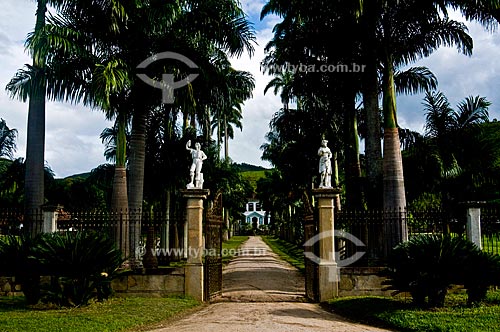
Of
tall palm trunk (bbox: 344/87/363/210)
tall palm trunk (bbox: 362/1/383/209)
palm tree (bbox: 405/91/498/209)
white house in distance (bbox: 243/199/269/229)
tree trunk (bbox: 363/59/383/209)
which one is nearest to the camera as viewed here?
tall palm trunk (bbox: 362/1/383/209)

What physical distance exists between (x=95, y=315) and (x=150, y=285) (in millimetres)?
3010

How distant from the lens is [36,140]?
15.5 meters

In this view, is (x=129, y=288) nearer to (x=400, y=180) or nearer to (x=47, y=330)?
(x=47, y=330)

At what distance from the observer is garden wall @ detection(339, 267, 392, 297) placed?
13.1 meters

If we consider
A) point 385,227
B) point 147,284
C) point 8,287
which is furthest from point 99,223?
point 385,227

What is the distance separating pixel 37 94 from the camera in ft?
51.1

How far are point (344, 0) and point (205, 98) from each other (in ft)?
16.8

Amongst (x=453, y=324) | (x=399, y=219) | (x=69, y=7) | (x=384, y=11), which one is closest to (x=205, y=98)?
(x=69, y=7)

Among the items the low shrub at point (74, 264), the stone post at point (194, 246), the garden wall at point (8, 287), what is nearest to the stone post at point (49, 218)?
the garden wall at point (8, 287)

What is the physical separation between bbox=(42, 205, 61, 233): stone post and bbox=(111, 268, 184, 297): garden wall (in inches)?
91.6

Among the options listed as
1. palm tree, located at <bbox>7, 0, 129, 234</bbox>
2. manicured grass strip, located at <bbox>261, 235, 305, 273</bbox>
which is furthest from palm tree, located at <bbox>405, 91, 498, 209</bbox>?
palm tree, located at <bbox>7, 0, 129, 234</bbox>

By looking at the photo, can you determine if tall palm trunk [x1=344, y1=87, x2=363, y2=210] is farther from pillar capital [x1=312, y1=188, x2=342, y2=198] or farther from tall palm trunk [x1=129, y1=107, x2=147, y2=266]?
tall palm trunk [x1=129, y1=107, x2=147, y2=266]

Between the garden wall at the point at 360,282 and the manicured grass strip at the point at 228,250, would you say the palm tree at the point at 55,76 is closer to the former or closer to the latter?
the garden wall at the point at 360,282

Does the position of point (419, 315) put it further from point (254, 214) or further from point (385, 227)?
point (254, 214)
